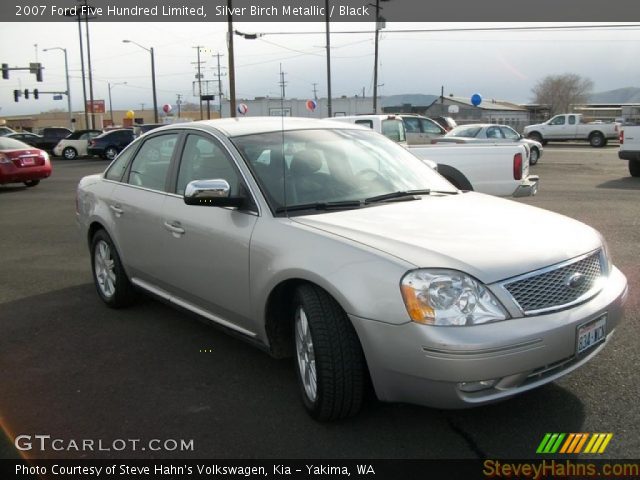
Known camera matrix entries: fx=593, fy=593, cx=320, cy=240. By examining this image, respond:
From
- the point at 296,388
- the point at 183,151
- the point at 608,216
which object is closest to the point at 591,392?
the point at 296,388

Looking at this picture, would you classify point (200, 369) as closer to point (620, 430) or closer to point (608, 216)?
point (620, 430)

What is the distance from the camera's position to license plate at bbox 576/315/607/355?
2.93m

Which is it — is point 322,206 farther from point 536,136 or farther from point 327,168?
point 536,136

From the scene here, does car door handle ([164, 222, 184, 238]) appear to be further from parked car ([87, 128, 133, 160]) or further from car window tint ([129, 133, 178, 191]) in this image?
parked car ([87, 128, 133, 160])

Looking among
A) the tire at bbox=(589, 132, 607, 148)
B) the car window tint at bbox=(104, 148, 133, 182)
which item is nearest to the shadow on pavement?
the car window tint at bbox=(104, 148, 133, 182)

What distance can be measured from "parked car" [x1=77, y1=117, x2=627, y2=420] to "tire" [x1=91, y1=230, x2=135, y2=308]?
359mm

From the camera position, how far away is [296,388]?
12.1 feet

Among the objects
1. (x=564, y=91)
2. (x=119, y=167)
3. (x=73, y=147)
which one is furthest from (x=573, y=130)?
(x=564, y=91)

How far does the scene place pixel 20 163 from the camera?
1582cm

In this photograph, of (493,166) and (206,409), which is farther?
(493,166)

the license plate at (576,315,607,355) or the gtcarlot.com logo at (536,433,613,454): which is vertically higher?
the license plate at (576,315,607,355)

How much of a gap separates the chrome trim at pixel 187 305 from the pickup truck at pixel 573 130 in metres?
33.2

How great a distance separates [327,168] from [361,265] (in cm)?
125

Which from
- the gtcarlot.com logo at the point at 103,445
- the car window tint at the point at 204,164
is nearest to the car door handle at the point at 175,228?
the car window tint at the point at 204,164
